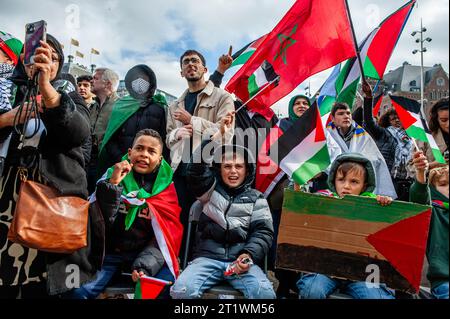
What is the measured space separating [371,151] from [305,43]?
1.18 m

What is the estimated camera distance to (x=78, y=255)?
2.42 meters

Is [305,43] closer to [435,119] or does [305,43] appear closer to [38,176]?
[435,119]

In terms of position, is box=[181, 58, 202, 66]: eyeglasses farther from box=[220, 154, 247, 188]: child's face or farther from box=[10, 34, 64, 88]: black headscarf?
box=[10, 34, 64, 88]: black headscarf

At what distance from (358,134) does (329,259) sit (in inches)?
66.6

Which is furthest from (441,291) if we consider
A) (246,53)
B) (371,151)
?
(246,53)

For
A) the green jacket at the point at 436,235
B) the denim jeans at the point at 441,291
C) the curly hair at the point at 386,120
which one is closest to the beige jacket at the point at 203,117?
the green jacket at the point at 436,235

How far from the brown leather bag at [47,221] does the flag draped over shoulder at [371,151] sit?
2.23 meters

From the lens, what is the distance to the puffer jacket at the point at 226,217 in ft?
9.21

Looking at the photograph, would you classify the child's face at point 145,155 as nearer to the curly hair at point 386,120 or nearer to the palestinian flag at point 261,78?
the palestinian flag at point 261,78

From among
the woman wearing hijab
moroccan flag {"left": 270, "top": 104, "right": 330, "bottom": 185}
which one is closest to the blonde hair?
moroccan flag {"left": 270, "top": 104, "right": 330, "bottom": 185}

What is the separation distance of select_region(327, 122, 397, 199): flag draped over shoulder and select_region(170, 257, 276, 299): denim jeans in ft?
4.37
